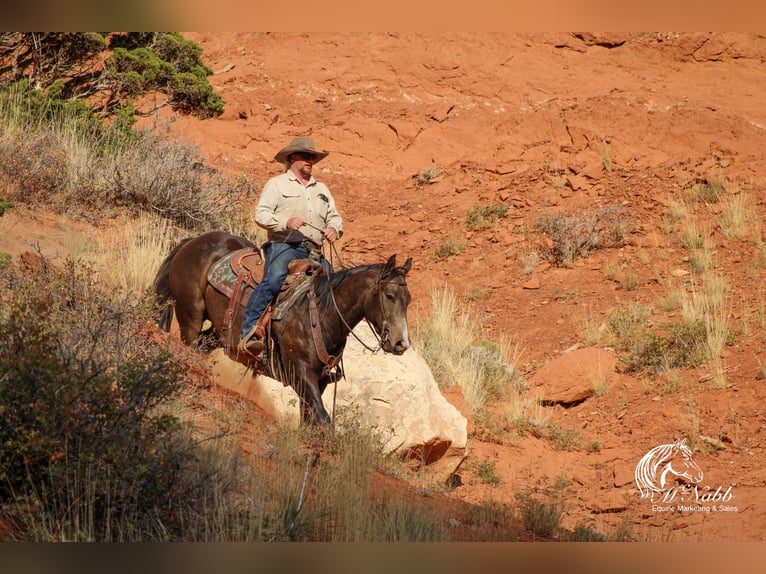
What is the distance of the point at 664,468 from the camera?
12008mm

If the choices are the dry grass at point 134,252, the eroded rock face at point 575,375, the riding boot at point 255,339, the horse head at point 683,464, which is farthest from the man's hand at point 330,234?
the eroded rock face at point 575,375

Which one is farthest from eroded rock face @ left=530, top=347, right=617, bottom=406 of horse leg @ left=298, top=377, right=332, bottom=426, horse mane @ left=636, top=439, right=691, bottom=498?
horse leg @ left=298, top=377, right=332, bottom=426

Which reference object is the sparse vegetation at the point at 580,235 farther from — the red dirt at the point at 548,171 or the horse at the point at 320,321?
the horse at the point at 320,321

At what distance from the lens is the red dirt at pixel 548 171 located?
12.1 meters

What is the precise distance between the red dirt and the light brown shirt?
3.32 metres

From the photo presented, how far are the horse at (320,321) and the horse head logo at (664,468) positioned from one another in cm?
443

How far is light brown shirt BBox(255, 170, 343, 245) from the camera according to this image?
9.45 meters

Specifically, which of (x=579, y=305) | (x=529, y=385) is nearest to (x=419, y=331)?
(x=529, y=385)

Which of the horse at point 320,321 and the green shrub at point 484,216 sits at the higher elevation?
the horse at point 320,321

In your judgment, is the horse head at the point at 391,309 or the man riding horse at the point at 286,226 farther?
the man riding horse at the point at 286,226

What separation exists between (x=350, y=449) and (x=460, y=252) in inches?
471

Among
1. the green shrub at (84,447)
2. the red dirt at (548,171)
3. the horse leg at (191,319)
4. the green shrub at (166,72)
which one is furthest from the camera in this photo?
the green shrub at (166,72)

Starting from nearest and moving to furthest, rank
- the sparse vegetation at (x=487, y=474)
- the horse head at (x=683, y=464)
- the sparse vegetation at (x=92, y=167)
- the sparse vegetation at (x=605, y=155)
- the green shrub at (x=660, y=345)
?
1. the sparse vegetation at (x=487, y=474)
2. the horse head at (x=683, y=464)
3. the green shrub at (x=660, y=345)
4. the sparse vegetation at (x=92, y=167)
5. the sparse vegetation at (x=605, y=155)

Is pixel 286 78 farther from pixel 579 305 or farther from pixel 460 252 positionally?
pixel 579 305
